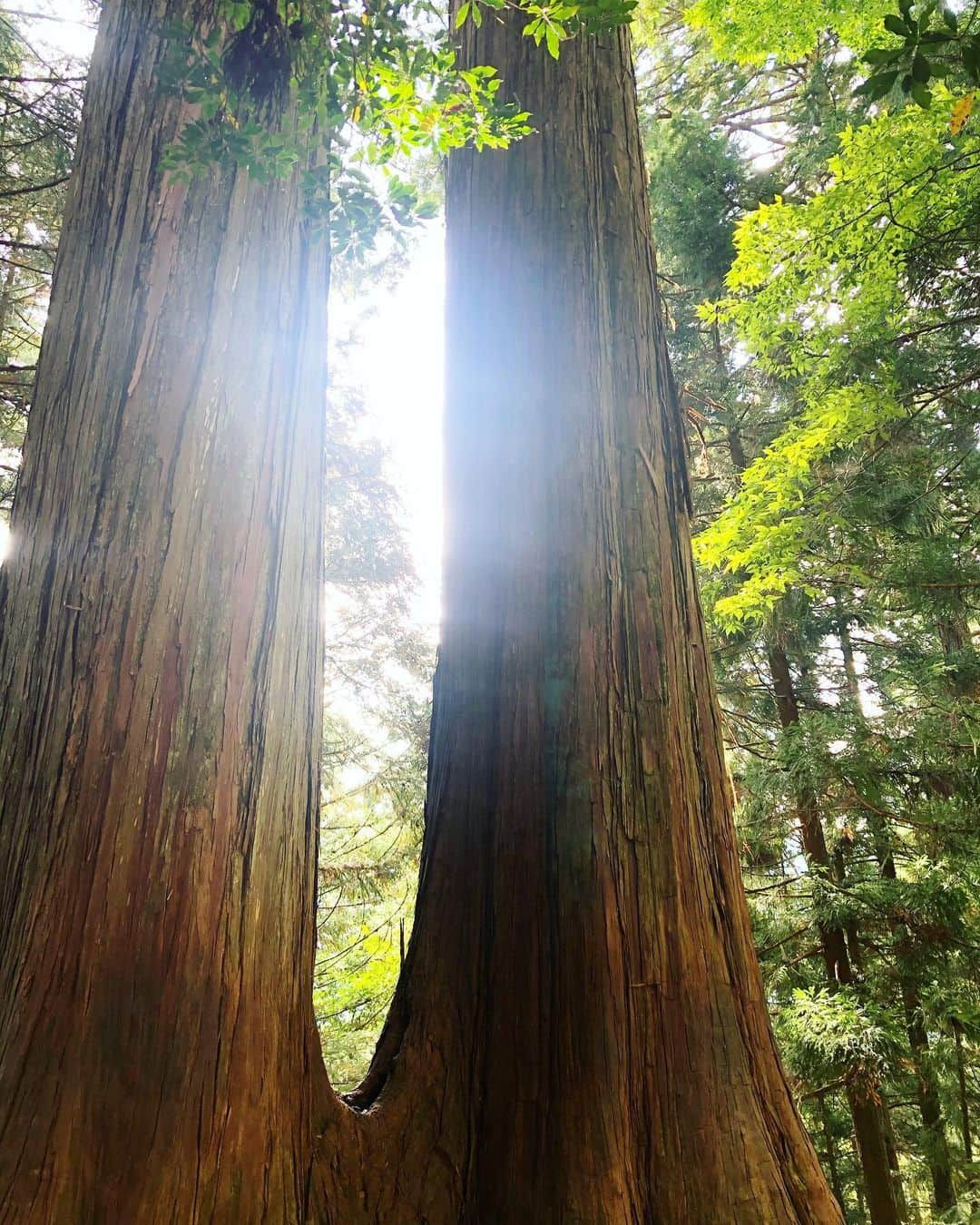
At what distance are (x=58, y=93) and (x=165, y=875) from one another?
5689 mm

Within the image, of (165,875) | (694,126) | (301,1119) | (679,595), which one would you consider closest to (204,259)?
(165,875)

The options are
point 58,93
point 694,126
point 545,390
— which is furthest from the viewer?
point 694,126

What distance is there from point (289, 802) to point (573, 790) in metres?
0.62

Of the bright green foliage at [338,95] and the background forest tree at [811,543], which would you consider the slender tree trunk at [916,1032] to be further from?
the bright green foliage at [338,95]

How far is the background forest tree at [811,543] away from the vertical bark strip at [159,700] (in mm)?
2906

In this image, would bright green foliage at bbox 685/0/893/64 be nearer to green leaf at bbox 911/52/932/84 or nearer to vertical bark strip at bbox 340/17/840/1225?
vertical bark strip at bbox 340/17/840/1225

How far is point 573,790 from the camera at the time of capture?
174 cm

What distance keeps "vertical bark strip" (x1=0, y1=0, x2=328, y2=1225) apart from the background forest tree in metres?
2.91

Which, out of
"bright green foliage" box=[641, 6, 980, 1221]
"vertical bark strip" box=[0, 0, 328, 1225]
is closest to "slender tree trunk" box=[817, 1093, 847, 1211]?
"bright green foliage" box=[641, 6, 980, 1221]

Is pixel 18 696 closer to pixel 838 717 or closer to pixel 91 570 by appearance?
pixel 91 570

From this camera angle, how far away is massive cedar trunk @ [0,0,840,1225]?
1.24m

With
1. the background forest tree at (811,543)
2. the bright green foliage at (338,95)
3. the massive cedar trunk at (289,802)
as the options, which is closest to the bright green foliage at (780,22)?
the background forest tree at (811,543)

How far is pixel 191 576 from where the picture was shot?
144cm

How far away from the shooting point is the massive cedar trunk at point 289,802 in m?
1.24
